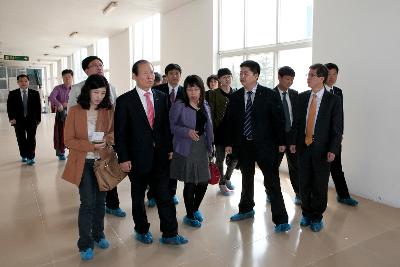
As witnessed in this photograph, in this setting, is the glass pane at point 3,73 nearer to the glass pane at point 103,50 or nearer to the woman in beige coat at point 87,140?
the glass pane at point 103,50

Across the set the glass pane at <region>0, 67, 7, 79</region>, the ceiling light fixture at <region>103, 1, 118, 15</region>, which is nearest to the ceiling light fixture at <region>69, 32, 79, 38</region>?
the ceiling light fixture at <region>103, 1, 118, 15</region>

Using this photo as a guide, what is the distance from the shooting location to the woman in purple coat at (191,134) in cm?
290

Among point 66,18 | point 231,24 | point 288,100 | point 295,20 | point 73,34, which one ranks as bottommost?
point 288,100

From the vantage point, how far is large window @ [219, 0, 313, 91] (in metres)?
5.13

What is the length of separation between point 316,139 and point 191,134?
45.8 inches

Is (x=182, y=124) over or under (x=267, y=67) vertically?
under

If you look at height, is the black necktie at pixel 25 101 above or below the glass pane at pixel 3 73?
below

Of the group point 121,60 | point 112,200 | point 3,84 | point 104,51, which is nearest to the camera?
point 112,200

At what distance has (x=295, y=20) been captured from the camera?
5.22m

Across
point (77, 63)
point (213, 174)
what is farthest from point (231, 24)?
point (77, 63)

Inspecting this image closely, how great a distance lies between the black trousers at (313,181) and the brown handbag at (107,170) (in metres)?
1.73

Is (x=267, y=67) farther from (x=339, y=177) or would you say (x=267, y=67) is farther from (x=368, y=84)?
(x=339, y=177)

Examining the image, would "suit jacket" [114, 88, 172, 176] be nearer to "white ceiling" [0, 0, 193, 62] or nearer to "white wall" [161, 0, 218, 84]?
"white wall" [161, 0, 218, 84]

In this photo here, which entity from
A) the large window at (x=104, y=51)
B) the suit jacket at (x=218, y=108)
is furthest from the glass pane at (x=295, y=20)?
the large window at (x=104, y=51)
